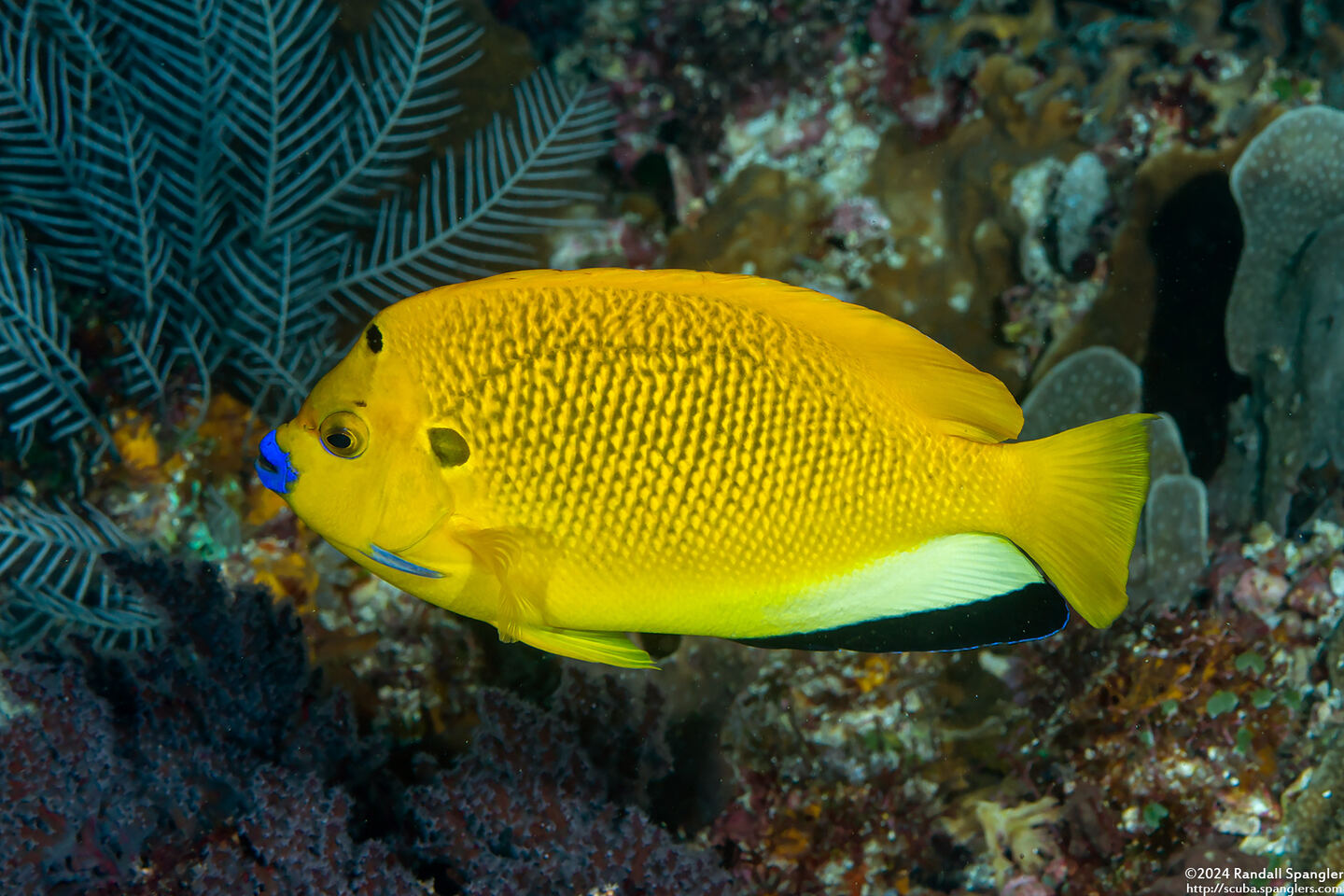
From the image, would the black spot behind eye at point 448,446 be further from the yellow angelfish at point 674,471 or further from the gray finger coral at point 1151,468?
the gray finger coral at point 1151,468

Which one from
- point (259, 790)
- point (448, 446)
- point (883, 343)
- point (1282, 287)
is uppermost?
point (883, 343)

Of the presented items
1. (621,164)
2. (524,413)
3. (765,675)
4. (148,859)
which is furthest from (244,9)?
(765,675)

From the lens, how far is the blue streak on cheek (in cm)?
140

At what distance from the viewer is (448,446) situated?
1.42 meters

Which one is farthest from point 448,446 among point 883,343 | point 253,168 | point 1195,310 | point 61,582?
point 1195,310

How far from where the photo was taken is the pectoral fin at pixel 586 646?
1.48 metres

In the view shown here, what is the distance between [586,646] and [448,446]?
0.47m

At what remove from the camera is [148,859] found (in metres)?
2.33

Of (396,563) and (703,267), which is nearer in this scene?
(396,563)

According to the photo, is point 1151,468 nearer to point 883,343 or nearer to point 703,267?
point 703,267

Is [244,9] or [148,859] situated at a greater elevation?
[244,9]

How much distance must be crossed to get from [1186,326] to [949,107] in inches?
62.6

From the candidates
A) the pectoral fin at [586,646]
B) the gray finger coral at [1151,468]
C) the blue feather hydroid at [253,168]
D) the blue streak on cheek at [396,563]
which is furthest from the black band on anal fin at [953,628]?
the blue feather hydroid at [253,168]

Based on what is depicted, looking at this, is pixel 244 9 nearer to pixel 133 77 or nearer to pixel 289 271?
pixel 133 77
